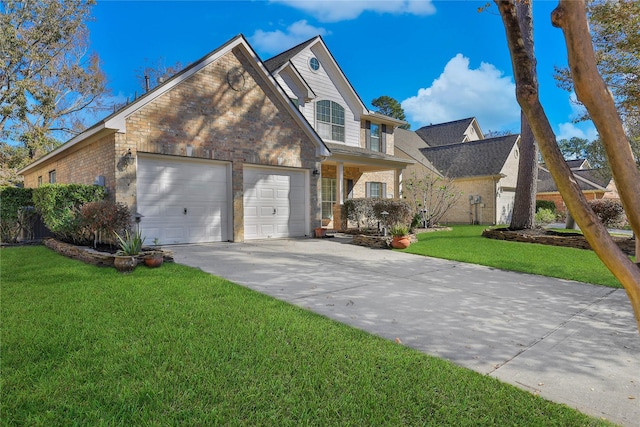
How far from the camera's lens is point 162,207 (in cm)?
948

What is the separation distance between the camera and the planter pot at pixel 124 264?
6152 mm

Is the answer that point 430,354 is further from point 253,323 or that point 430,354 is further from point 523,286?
point 523,286

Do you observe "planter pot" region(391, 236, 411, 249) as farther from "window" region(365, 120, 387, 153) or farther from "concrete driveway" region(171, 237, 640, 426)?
"window" region(365, 120, 387, 153)

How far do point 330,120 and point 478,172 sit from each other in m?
11.5

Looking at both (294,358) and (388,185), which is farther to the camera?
(388,185)

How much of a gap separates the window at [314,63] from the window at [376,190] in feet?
20.0

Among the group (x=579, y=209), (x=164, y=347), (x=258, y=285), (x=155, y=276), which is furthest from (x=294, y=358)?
(x=155, y=276)

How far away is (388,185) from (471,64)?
7.42 meters

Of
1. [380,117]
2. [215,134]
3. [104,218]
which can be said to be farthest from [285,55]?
[104,218]

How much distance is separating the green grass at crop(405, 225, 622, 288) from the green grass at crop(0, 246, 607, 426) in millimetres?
5695

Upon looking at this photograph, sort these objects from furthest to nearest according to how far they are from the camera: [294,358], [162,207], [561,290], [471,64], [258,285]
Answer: [471,64]
[162,207]
[561,290]
[258,285]
[294,358]

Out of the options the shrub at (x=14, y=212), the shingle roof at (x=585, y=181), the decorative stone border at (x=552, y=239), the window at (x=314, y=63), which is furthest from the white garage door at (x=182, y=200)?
the shingle roof at (x=585, y=181)

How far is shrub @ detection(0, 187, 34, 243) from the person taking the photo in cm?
1004

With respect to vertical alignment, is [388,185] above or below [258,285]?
above
